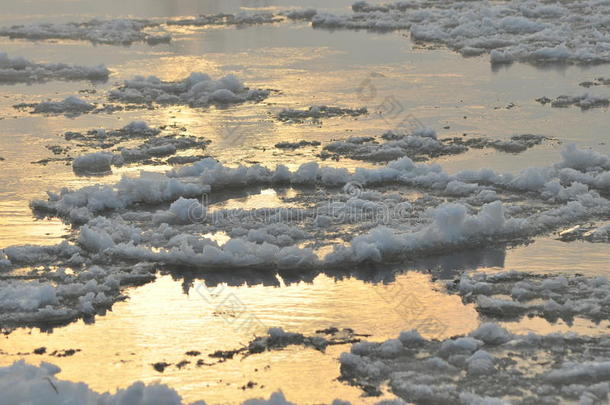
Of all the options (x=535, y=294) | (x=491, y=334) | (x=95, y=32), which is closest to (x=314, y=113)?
(x=535, y=294)

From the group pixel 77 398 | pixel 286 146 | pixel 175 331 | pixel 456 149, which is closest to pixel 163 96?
pixel 286 146

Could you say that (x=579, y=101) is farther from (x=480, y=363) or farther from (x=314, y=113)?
(x=480, y=363)

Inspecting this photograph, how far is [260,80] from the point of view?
17.3 m

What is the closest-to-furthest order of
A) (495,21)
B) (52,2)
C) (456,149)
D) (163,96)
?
(456,149) < (163,96) < (495,21) < (52,2)

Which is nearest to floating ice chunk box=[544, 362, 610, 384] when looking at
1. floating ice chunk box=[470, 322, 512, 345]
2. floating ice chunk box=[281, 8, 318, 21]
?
floating ice chunk box=[470, 322, 512, 345]

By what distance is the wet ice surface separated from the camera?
802 centimetres

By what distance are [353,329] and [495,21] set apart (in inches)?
588

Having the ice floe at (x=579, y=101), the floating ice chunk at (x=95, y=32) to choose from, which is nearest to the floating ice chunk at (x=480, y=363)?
the ice floe at (x=579, y=101)

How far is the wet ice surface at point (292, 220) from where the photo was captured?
8.02 m

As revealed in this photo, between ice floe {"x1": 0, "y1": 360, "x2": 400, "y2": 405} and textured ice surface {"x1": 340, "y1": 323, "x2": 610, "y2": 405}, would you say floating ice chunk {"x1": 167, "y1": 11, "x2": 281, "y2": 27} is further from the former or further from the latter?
ice floe {"x1": 0, "y1": 360, "x2": 400, "y2": 405}

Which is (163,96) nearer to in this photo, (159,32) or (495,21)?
(159,32)

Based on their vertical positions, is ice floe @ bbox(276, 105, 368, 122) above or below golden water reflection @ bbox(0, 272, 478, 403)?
above

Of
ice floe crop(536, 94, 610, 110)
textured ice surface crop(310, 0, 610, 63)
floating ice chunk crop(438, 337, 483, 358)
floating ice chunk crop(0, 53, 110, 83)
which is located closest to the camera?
floating ice chunk crop(438, 337, 483, 358)

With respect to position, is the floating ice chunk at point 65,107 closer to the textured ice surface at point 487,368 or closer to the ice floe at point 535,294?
the ice floe at point 535,294
